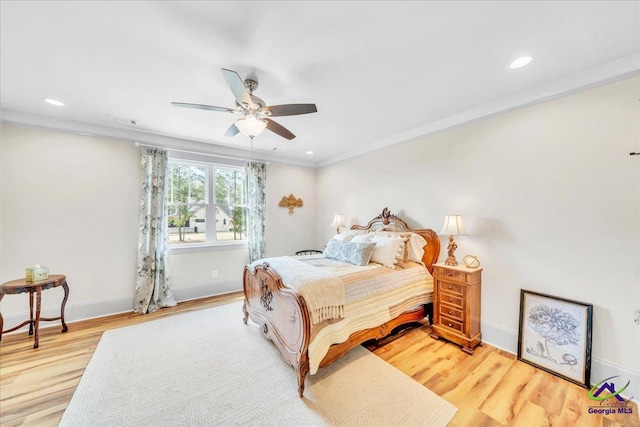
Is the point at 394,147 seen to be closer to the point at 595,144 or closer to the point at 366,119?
the point at 366,119

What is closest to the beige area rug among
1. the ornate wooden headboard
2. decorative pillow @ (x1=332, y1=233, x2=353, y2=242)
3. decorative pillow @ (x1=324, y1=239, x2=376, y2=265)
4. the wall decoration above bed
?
decorative pillow @ (x1=324, y1=239, x2=376, y2=265)

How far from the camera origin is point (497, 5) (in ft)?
4.52

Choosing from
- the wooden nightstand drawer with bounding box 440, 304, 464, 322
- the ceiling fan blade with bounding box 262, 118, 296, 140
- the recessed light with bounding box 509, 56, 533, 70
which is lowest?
the wooden nightstand drawer with bounding box 440, 304, 464, 322

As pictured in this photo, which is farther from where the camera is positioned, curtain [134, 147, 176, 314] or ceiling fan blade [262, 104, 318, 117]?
curtain [134, 147, 176, 314]

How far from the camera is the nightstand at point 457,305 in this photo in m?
2.50

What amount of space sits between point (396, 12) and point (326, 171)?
3859 mm

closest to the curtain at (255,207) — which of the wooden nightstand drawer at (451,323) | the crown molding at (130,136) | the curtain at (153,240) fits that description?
the crown molding at (130,136)

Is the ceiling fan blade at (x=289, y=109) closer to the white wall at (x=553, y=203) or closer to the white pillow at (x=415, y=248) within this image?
the white wall at (x=553, y=203)

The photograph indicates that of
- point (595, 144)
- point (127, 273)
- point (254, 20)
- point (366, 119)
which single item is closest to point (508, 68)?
point (595, 144)

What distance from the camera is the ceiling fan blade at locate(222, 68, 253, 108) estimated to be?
5.22ft

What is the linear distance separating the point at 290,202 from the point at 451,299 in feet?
11.6

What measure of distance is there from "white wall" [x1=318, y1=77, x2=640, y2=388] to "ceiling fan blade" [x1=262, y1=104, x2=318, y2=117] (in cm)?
208

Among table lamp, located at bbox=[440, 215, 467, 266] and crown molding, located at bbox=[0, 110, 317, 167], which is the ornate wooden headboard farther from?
crown molding, located at bbox=[0, 110, 317, 167]

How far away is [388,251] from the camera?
2977 millimetres
